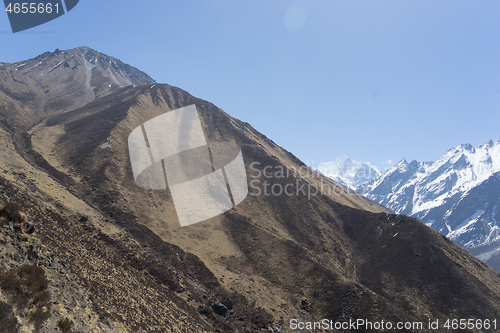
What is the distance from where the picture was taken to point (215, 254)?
A: 55.6 metres

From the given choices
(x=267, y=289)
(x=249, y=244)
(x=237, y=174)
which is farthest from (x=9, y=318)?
(x=237, y=174)

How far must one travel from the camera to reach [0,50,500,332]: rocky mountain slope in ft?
107

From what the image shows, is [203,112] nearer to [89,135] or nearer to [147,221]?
[89,135]

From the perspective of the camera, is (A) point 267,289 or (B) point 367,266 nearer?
(A) point 267,289

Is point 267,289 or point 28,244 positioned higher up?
point 28,244

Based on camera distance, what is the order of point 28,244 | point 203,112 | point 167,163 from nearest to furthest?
point 28,244 → point 167,163 → point 203,112

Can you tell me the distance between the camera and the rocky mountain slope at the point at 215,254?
3256 centimetres

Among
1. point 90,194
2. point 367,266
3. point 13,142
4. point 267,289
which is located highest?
point 13,142

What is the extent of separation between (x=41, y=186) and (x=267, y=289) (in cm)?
4670

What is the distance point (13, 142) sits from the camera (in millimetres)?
67875

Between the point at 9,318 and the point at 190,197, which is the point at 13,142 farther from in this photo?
the point at 9,318

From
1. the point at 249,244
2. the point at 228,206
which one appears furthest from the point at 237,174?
the point at 249,244

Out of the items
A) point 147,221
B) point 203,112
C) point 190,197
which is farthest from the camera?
point 203,112

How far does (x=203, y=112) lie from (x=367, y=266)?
117607 mm
